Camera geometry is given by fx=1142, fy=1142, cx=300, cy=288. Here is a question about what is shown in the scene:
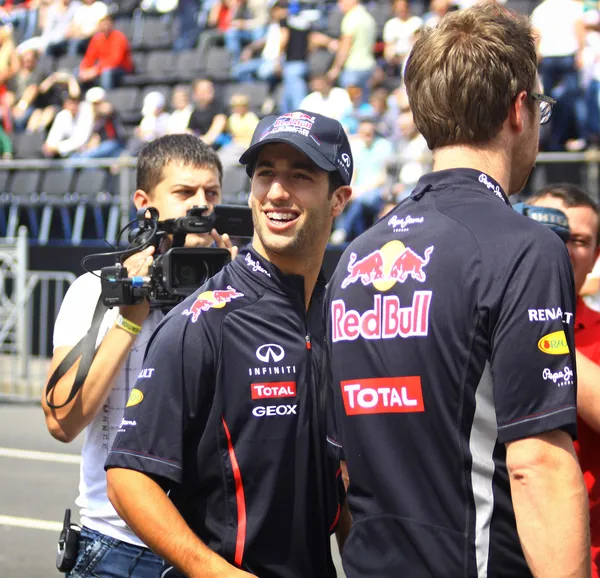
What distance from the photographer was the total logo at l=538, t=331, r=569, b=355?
199 centimetres

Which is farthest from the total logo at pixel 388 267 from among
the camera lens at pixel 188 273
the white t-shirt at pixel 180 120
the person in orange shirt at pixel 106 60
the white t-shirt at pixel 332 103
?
the person in orange shirt at pixel 106 60

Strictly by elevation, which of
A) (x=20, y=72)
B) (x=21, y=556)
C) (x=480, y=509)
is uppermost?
(x=20, y=72)

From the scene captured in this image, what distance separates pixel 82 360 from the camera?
3250 mm

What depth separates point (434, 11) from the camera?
13852 millimetres

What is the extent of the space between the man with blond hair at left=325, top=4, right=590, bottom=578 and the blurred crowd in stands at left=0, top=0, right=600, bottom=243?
9254mm

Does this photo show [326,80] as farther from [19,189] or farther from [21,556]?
[21,556]

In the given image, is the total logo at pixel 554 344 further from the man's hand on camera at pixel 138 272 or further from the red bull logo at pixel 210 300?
the man's hand on camera at pixel 138 272

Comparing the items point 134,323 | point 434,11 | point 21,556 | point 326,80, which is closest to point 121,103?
point 326,80

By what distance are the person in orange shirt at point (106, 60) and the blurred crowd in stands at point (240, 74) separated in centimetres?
2

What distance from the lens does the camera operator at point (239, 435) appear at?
2.54m

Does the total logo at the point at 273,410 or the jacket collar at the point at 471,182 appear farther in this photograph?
A: the total logo at the point at 273,410

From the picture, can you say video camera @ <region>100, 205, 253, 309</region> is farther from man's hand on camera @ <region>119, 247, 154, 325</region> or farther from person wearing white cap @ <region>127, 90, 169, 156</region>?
person wearing white cap @ <region>127, 90, 169, 156</region>

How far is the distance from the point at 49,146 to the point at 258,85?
126 inches

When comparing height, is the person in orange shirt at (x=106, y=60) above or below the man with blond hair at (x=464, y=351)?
above
